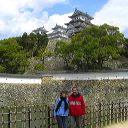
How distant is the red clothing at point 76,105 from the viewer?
374 inches

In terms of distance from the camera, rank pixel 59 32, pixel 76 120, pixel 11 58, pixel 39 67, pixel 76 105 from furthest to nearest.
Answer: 1. pixel 59 32
2. pixel 39 67
3. pixel 11 58
4. pixel 76 120
5. pixel 76 105

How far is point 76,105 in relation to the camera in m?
9.53

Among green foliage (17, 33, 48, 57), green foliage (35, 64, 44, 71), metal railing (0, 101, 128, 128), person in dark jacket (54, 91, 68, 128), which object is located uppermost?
green foliage (17, 33, 48, 57)

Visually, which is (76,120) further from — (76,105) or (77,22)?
(77,22)

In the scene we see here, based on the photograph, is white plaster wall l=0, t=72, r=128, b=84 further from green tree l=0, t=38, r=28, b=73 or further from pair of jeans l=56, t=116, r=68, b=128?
pair of jeans l=56, t=116, r=68, b=128

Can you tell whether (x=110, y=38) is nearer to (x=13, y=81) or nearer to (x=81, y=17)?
(x=13, y=81)

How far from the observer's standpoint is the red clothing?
951 cm

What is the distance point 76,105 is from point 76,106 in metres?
0.03

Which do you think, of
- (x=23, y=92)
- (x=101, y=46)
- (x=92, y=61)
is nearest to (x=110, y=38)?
(x=101, y=46)

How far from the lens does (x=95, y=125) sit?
11.3 meters

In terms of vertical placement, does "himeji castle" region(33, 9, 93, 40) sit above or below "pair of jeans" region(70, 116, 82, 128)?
above

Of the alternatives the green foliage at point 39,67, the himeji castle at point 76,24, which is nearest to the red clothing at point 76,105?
the green foliage at point 39,67

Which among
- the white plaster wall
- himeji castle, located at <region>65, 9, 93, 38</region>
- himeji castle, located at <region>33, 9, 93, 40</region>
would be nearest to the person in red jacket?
the white plaster wall

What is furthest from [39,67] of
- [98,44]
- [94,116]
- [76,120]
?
[76,120]
